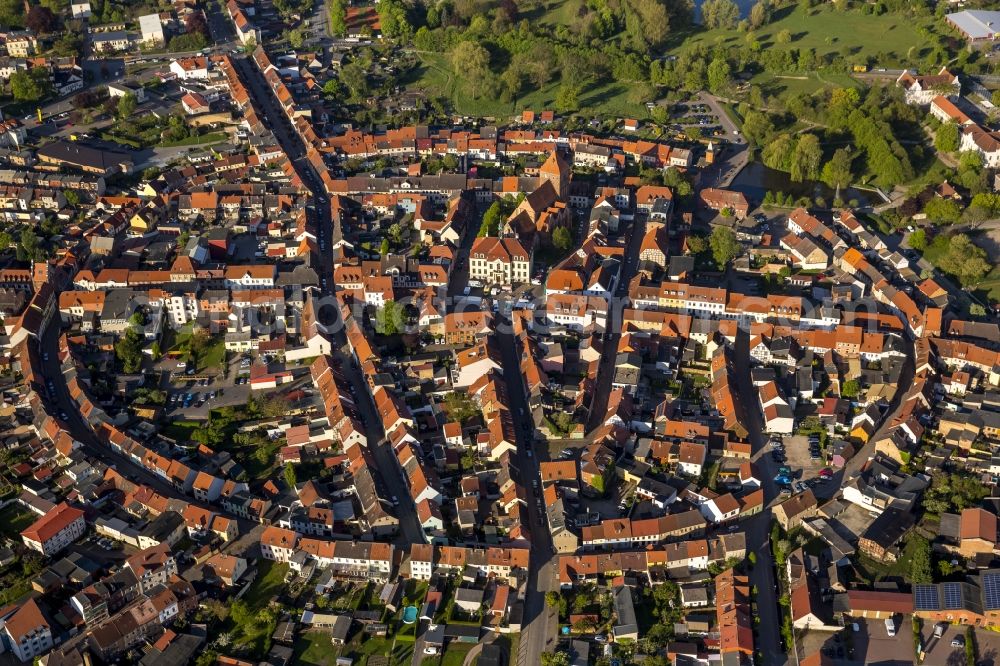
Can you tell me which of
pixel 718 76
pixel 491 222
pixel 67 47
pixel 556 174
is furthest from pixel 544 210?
pixel 67 47

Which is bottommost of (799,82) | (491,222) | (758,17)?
(491,222)

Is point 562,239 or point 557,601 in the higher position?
point 562,239

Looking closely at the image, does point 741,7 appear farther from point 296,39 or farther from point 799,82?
point 296,39

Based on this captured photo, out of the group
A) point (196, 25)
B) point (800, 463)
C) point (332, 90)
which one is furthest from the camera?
point (196, 25)

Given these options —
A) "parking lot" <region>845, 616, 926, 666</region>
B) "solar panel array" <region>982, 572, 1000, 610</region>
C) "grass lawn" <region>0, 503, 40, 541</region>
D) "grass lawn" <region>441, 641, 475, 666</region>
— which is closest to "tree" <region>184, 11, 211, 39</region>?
"grass lawn" <region>0, 503, 40, 541</region>

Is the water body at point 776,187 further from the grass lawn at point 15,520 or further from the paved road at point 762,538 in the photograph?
the grass lawn at point 15,520

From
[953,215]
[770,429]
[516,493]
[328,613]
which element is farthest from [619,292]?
[328,613]

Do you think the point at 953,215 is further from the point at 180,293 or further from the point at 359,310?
the point at 180,293

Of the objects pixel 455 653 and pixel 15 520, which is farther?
pixel 15 520
